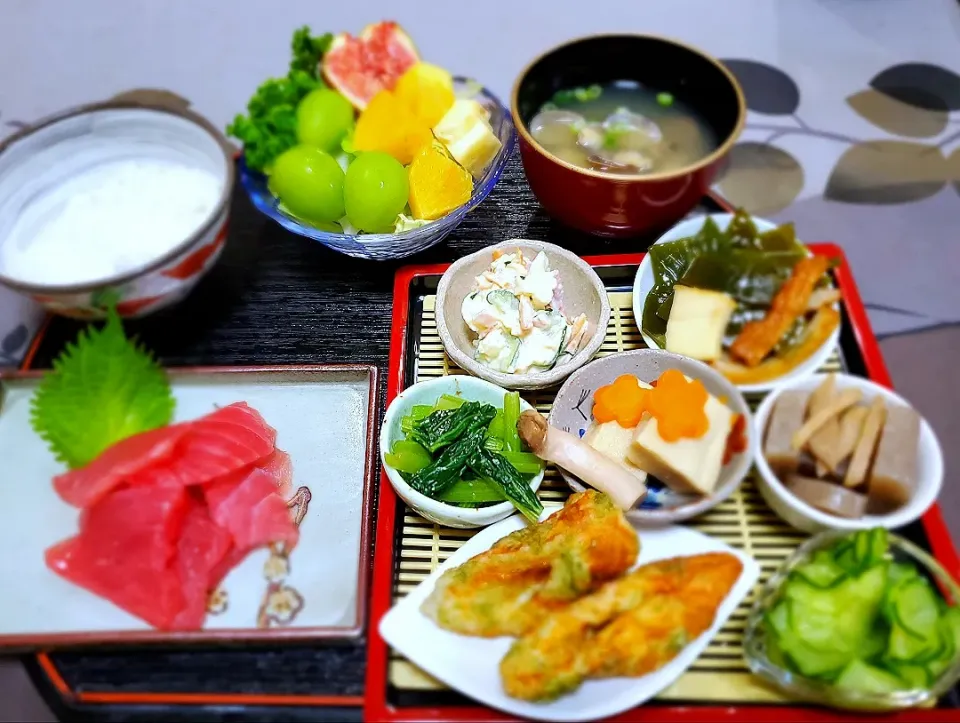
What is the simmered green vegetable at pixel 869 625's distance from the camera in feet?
2.59

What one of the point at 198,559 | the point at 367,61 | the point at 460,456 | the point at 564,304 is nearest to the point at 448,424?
the point at 460,456

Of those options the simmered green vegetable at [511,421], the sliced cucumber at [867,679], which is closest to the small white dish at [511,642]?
the sliced cucumber at [867,679]

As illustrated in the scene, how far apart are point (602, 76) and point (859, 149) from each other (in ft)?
1.70

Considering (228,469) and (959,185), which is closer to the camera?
(228,469)

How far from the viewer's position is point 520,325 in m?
1.11

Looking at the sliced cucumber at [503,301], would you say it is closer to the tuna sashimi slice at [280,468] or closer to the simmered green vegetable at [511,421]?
the simmered green vegetable at [511,421]

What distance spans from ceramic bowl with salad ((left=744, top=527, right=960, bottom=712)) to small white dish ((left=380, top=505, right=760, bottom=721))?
0.09 metres

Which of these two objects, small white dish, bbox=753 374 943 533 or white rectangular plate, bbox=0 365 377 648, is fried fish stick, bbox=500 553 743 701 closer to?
small white dish, bbox=753 374 943 533

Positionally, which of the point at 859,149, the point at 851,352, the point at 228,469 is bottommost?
the point at 228,469

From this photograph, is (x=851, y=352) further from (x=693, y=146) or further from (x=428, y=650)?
(x=428, y=650)

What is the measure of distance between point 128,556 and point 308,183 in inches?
26.7

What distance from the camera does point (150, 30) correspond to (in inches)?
59.0

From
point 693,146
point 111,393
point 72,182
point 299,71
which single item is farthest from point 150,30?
point 693,146

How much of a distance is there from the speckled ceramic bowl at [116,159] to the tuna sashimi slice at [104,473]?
207 mm
